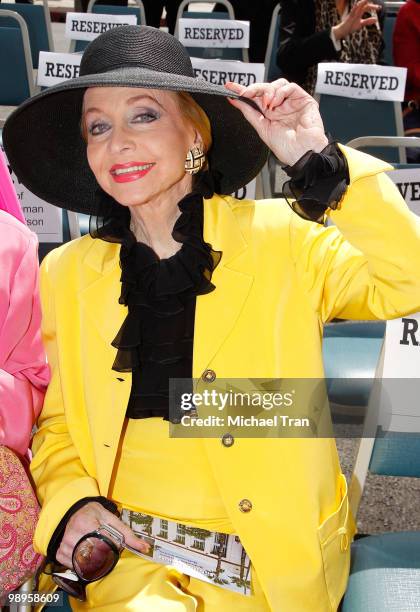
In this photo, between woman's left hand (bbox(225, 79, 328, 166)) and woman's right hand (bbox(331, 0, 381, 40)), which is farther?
woman's right hand (bbox(331, 0, 381, 40))

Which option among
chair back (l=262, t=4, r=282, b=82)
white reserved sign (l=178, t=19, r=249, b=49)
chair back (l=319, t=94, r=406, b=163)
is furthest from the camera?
chair back (l=262, t=4, r=282, b=82)

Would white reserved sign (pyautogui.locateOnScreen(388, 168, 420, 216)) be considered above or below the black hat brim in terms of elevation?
below

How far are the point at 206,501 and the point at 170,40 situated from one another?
3.09ft

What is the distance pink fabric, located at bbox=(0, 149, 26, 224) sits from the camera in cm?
193

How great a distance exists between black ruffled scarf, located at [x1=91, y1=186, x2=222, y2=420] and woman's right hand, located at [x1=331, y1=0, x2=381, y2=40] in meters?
3.33

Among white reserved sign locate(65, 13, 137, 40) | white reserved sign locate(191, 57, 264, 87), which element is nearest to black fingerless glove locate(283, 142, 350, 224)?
white reserved sign locate(191, 57, 264, 87)

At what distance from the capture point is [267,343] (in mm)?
1712

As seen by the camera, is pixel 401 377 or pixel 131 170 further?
pixel 401 377

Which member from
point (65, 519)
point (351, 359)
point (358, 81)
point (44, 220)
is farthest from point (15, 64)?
point (65, 519)

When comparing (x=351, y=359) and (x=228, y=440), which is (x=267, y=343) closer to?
(x=228, y=440)

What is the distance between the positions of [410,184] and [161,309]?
1.41m

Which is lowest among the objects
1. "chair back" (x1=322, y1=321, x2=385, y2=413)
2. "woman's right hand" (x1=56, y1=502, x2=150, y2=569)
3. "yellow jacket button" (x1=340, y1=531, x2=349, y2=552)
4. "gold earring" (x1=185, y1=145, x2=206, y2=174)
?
"chair back" (x1=322, y1=321, x2=385, y2=413)

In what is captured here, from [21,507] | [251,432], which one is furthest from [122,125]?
[21,507]

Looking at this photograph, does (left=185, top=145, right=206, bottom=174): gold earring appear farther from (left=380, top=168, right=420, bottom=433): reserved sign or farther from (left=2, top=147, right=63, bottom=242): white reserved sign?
(left=2, top=147, right=63, bottom=242): white reserved sign
